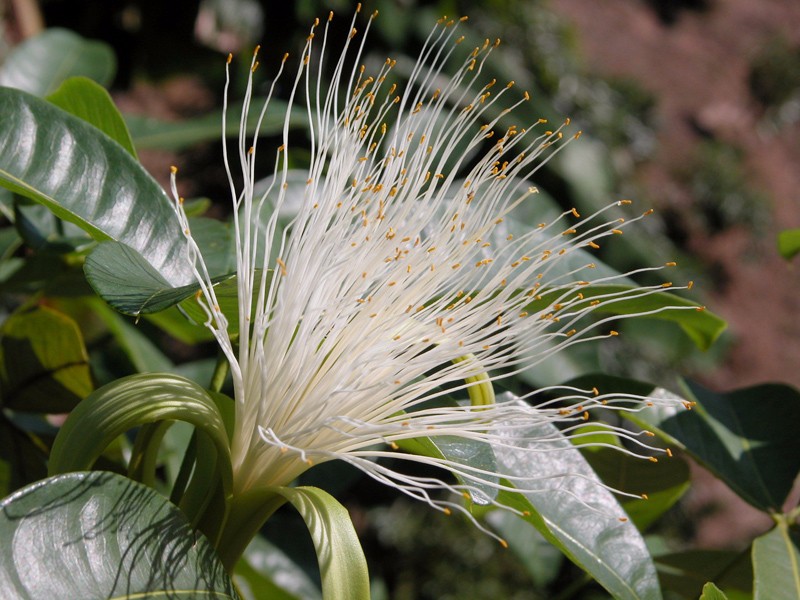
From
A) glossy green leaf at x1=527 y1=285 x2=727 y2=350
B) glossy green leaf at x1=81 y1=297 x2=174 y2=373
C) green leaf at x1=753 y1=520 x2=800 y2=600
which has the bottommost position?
glossy green leaf at x1=81 y1=297 x2=174 y2=373

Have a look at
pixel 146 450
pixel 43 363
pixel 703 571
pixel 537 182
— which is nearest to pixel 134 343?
pixel 43 363

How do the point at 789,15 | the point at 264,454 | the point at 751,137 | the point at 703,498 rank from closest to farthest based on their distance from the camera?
1. the point at 264,454
2. the point at 703,498
3. the point at 751,137
4. the point at 789,15

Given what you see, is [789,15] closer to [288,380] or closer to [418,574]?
[418,574]

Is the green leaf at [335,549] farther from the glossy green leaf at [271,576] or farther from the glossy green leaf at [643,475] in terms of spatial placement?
the glossy green leaf at [271,576]

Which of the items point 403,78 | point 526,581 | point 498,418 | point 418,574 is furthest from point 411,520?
point 498,418

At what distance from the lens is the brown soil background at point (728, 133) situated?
20.9 feet

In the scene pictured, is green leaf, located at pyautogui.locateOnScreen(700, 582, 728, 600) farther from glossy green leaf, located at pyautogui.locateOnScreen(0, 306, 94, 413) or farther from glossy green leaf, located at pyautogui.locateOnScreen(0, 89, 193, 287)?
glossy green leaf, located at pyautogui.locateOnScreen(0, 306, 94, 413)

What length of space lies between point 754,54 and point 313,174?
27.3 ft

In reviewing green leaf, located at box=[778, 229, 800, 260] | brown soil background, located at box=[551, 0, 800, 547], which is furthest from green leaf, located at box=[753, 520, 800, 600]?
brown soil background, located at box=[551, 0, 800, 547]

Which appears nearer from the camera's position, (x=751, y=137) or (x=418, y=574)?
(x=418, y=574)

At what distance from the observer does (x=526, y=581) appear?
11.8ft

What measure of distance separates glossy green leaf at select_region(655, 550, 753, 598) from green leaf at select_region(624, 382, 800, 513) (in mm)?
80

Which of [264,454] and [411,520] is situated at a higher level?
[264,454]

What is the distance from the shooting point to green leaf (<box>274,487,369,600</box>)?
0.60 metres
